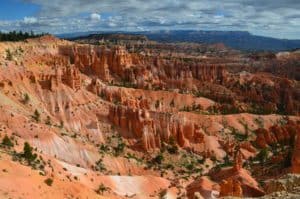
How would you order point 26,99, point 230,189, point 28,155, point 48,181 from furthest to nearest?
point 26,99, point 230,189, point 28,155, point 48,181

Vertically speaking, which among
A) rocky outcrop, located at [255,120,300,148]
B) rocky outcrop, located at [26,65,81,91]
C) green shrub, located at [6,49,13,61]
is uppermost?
green shrub, located at [6,49,13,61]

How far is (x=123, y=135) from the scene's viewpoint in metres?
70.7

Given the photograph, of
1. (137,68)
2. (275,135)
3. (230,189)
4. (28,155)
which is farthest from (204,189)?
(137,68)

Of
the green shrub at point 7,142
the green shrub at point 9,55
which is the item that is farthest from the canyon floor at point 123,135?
the green shrub at point 9,55

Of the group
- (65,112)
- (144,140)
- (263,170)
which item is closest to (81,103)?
(65,112)

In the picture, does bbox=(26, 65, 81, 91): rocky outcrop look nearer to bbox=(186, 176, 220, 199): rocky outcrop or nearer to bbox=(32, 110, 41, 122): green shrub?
bbox=(32, 110, 41, 122): green shrub

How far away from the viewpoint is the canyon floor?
134 feet

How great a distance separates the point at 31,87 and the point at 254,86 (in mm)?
81474

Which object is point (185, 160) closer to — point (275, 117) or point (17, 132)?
point (17, 132)

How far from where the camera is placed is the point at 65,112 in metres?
67.6

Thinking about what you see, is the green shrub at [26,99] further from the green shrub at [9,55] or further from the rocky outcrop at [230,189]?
the rocky outcrop at [230,189]

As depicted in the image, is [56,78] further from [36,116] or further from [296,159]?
[296,159]

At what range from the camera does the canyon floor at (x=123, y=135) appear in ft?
134

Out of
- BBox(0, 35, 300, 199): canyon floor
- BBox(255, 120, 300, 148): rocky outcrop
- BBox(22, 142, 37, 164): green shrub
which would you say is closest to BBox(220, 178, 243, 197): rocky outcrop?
BBox(0, 35, 300, 199): canyon floor
